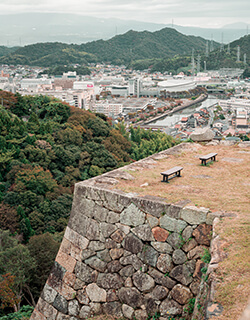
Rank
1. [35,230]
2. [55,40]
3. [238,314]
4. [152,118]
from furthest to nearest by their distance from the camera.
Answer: [55,40] → [152,118] → [35,230] → [238,314]

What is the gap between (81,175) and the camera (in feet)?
51.5

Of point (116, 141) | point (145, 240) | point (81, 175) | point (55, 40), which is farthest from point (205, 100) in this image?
point (55, 40)

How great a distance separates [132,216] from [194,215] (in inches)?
18.7

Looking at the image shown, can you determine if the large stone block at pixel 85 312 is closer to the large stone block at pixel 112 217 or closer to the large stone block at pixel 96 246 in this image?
the large stone block at pixel 96 246

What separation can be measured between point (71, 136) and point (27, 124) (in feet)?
6.52

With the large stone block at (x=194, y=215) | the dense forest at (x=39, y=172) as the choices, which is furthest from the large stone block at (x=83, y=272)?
the dense forest at (x=39, y=172)

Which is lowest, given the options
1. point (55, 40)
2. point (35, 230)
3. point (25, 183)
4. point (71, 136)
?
point (35, 230)

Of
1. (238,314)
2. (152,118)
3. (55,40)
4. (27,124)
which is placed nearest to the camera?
(238,314)

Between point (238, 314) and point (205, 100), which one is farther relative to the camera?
point (205, 100)

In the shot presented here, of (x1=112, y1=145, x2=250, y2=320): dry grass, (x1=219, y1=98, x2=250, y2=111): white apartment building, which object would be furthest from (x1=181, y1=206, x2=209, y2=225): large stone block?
(x1=219, y1=98, x2=250, y2=111): white apartment building

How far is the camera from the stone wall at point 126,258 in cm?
253

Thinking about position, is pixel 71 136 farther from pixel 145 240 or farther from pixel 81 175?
pixel 145 240

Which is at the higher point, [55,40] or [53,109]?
[55,40]

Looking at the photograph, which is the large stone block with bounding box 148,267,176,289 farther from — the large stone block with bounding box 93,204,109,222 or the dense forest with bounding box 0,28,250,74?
the dense forest with bounding box 0,28,250,74
